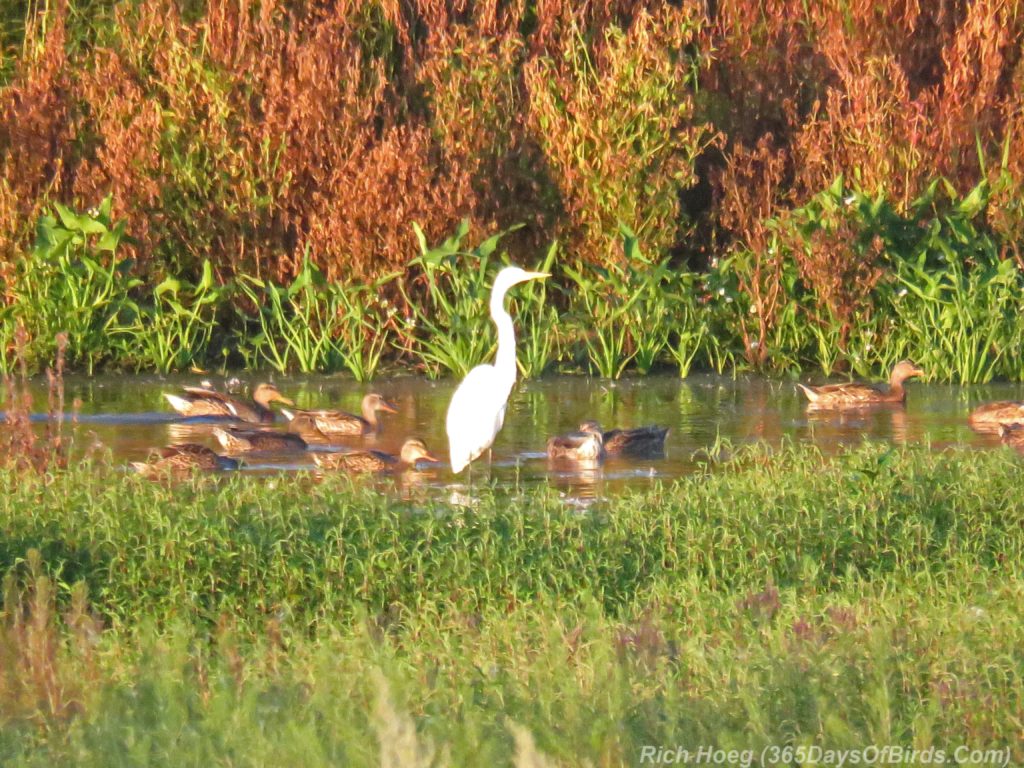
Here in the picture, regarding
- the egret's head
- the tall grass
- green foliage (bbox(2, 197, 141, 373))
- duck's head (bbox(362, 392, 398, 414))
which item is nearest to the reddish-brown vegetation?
the tall grass

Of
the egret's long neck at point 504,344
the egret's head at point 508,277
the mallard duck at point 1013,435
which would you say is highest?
the egret's head at point 508,277

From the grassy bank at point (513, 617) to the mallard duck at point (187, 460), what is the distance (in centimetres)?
53

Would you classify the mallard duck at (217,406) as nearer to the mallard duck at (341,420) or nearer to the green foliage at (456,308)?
the mallard duck at (341,420)

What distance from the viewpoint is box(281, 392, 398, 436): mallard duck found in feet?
42.2

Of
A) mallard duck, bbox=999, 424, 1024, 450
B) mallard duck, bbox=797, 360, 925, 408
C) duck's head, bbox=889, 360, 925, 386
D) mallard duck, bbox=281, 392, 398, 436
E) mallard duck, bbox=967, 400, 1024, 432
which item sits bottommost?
mallard duck, bbox=281, 392, 398, 436

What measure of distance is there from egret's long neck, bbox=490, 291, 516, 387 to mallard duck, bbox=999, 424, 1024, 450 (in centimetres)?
316

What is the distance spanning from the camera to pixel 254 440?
1225 centimetres

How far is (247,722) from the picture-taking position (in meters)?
4.71

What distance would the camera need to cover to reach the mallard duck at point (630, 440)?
11.6 meters

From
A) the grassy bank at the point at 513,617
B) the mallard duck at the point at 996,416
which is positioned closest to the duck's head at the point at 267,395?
the grassy bank at the point at 513,617

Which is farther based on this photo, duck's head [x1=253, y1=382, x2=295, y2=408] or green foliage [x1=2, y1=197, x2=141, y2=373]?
green foliage [x1=2, y1=197, x2=141, y2=373]

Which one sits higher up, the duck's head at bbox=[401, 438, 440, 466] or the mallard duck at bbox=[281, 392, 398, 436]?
the duck's head at bbox=[401, 438, 440, 466]

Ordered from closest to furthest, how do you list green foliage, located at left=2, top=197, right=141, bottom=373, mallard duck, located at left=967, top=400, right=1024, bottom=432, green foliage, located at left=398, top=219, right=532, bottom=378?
mallard duck, located at left=967, top=400, right=1024, bottom=432 < green foliage, located at left=398, top=219, right=532, bottom=378 < green foliage, located at left=2, top=197, right=141, bottom=373

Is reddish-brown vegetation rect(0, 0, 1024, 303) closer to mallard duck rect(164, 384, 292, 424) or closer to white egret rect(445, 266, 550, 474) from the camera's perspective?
mallard duck rect(164, 384, 292, 424)
